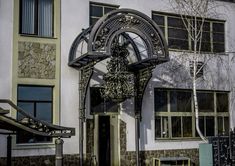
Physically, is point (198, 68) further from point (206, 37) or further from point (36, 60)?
point (36, 60)

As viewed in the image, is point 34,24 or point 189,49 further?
point 189,49

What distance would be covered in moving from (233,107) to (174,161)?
4.67 m

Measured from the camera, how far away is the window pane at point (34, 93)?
16.1 meters

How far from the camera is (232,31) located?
69.8ft

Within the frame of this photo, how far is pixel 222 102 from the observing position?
67.7ft

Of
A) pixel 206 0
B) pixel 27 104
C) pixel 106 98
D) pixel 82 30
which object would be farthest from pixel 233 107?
pixel 27 104

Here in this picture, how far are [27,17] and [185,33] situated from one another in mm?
7565

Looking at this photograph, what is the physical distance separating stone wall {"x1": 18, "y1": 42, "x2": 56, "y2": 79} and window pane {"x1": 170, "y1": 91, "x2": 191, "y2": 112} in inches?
229

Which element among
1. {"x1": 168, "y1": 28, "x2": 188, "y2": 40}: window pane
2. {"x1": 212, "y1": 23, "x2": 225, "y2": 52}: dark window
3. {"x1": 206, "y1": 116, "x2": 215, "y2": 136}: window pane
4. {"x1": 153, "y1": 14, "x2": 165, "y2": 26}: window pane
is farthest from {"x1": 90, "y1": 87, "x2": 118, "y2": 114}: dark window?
{"x1": 212, "y1": 23, "x2": 225, "y2": 52}: dark window

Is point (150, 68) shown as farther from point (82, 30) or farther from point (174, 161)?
point (174, 161)

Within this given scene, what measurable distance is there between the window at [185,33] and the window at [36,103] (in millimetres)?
6232

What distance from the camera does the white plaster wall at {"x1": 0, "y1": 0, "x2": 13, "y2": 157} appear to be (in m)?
15.7

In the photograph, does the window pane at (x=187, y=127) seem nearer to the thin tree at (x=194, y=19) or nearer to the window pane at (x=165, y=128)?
the thin tree at (x=194, y=19)

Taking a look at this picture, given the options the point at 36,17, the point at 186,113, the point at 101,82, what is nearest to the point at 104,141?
the point at 101,82
